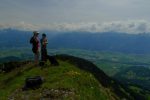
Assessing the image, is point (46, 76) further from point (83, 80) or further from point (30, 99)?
point (30, 99)

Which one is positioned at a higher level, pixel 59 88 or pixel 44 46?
pixel 44 46

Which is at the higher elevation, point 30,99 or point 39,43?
point 39,43

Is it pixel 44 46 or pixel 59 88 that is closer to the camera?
pixel 59 88

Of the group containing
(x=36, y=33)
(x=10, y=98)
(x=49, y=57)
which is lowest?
(x=10, y=98)

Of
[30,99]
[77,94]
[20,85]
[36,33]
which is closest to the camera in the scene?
[30,99]

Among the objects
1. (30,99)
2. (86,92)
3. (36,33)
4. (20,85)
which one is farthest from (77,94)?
(36,33)

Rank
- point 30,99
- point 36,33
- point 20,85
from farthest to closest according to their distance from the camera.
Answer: point 36,33 → point 20,85 → point 30,99

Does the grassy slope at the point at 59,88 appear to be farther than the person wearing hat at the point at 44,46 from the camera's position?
No

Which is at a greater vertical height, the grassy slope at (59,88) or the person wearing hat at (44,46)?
the person wearing hat at (44,46)

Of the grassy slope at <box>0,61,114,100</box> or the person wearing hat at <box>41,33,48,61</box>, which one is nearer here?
the grassy slope at <box>0,61,114,100</box>

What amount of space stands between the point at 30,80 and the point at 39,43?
1238 cm

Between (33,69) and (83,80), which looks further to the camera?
(33,69)

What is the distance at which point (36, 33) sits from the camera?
48844 mm

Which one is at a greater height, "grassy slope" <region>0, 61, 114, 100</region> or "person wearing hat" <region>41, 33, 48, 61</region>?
"person wearing hat" <region>41, 33, 48, 61</region>
